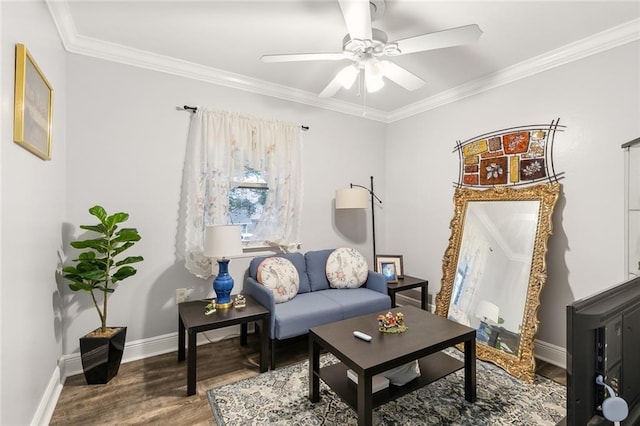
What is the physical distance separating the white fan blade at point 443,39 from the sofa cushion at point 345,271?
2.08 m

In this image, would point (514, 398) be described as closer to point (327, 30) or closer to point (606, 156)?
point (606, 156)

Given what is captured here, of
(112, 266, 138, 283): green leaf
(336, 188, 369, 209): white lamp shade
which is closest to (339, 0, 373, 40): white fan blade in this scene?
(336, 188, 369, 209): white lamp shade

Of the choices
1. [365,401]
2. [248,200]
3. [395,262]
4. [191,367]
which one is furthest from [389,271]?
[191,367]

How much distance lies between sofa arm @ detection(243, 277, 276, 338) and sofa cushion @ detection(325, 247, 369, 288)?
0.83 m

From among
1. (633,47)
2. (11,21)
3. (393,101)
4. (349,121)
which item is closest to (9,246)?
(11,21)

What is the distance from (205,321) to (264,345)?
510 millimetres

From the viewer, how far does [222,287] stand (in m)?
2.49

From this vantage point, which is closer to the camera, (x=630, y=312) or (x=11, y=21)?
(x=630, y=312)

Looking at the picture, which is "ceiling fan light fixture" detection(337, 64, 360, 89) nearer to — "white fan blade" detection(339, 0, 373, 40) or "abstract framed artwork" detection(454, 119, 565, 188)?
"white fan blade" detection(339, 0, 373, 40)

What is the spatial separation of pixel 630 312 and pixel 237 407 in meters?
2.06

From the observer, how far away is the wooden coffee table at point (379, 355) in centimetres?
161

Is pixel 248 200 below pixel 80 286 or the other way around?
the other way around

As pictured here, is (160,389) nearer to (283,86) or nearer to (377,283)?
(377,283)

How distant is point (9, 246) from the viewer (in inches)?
53.3
